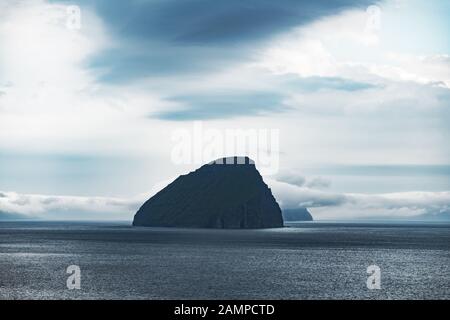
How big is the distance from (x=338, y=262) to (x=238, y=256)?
27.0m

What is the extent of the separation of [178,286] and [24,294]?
71.2 feet

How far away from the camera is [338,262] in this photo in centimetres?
13788

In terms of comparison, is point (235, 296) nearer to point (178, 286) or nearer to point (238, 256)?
point (178, 286)
